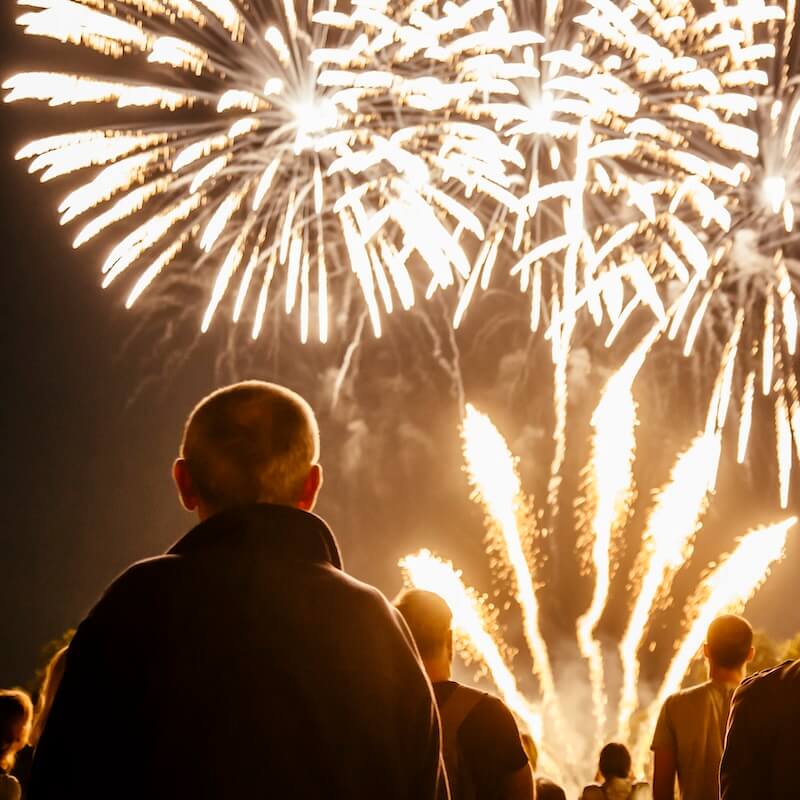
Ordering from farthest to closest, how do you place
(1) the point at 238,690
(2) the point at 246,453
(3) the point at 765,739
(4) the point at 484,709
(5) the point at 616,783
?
(5) the point at 616,783, (4) the point at 484,709, (3) the point at 765,739, (2) the point at 246,453, (1) the point at 238,690

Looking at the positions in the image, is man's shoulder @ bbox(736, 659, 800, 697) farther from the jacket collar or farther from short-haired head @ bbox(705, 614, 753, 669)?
the jacket collar

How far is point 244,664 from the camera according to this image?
2.31 m

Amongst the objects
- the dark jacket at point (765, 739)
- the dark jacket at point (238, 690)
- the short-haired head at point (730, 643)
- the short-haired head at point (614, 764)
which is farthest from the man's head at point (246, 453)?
the short-haired head at point (614, 764)

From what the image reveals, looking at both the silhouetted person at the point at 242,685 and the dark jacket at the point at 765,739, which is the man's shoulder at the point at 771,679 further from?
the silhouetted person at the point at 242,685

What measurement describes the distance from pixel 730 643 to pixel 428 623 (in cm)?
225

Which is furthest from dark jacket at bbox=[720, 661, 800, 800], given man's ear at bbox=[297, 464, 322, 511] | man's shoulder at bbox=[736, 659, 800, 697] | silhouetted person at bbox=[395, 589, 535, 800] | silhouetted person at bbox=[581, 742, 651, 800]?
silhouetted person at bbox=[581, 742, 651, 800]

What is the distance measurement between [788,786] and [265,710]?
254cm

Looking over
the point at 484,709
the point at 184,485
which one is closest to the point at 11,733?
the point at 484,709

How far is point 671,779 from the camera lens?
602 cm

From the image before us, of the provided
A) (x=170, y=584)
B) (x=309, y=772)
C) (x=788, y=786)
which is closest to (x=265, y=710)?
(x=309, y=772)

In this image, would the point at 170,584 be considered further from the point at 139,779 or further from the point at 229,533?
the point at 139,779

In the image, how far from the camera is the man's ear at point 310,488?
2.71 meters

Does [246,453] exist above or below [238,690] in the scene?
above

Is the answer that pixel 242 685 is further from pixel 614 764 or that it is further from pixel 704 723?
pixel 614 764
